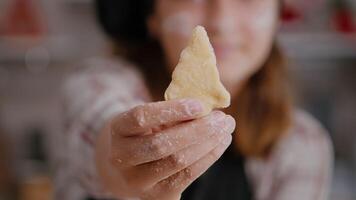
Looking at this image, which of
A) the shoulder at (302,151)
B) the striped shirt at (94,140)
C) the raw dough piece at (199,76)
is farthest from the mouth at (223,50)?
the raw dough piece at (199,76)

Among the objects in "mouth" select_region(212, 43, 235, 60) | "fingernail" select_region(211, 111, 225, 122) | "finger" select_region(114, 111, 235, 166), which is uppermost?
"fingernail" select_region(211, 111, 225, 122)

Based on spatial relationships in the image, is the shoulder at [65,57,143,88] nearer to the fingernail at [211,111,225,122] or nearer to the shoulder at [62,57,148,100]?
the shoulder at [62,57,148,100]

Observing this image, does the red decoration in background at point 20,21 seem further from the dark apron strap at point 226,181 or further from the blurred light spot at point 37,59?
the dark apron strap at point 226,181

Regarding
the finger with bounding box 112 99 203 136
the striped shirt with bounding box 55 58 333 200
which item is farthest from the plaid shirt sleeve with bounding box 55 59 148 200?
the finger with bounding box 112 99 203 136

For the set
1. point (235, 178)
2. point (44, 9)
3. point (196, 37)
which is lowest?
point (235, 178)

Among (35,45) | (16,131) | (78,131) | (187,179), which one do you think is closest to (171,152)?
(187,179)

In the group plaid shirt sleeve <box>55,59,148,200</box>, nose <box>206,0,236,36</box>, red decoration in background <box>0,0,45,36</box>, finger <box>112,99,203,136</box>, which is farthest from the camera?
red decoration in background <box>0,0,45,36</box>

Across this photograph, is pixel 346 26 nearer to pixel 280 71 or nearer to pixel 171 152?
pixel 280 71

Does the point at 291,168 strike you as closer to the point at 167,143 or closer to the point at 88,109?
the point at 88,109
